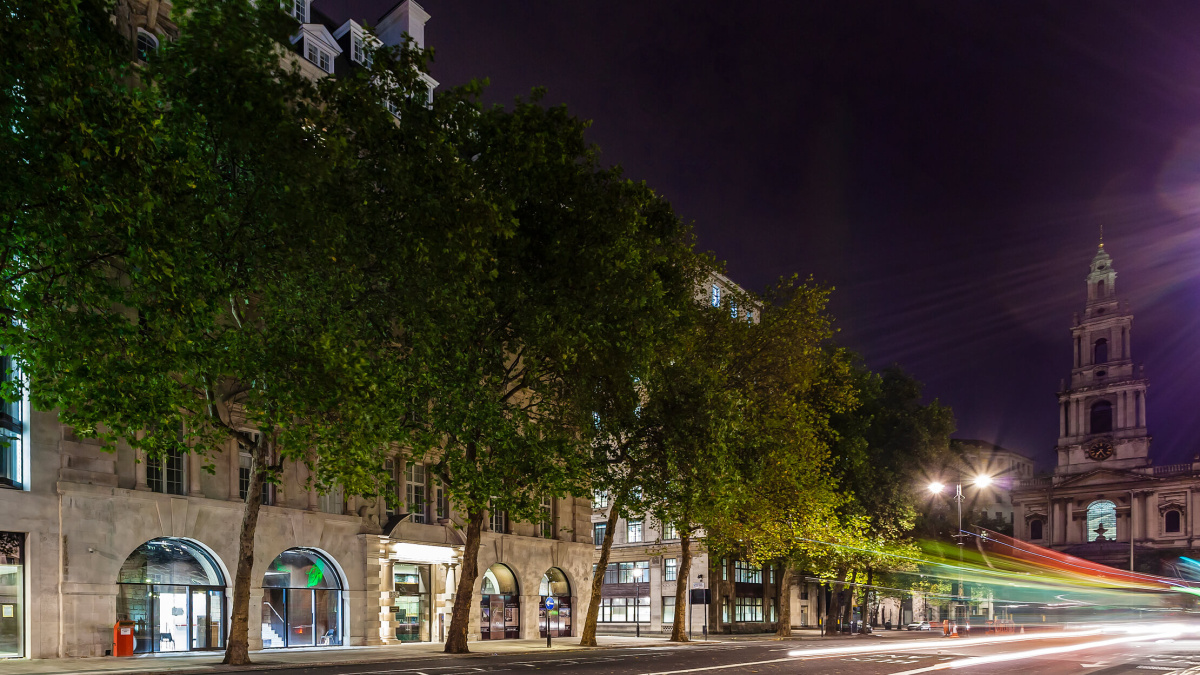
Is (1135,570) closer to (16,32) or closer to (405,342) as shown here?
(405,342)

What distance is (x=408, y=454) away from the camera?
40.3 m

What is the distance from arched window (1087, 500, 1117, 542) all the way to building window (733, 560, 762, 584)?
242 ft

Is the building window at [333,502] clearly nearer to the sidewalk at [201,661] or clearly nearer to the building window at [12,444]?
the sidewalk at [201,661]

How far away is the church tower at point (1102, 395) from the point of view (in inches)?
4870

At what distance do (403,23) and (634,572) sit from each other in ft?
142

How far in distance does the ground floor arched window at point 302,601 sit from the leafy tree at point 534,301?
22.6 ft

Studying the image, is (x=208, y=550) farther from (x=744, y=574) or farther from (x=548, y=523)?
(x=744, y=574)

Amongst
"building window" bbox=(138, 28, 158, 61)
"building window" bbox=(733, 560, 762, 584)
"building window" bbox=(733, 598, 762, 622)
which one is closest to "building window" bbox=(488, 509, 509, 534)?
"building window" bbox=(138, 28, 158, 61)

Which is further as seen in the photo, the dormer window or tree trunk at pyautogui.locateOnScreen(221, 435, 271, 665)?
the dormer window

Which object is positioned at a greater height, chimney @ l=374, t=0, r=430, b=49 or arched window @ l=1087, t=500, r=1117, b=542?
chimney @ l=374, t=0, r=430, b=49

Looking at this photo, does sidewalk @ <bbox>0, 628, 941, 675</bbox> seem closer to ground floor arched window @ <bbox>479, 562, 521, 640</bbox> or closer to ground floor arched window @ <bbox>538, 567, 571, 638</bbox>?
ground floor arched window @ <bbox>479, 562, 521, 640</bbox>

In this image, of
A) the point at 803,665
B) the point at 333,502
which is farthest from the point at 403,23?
the point at 803,665

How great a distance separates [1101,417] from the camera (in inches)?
5044

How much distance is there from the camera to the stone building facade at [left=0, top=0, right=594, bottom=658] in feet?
88.3
